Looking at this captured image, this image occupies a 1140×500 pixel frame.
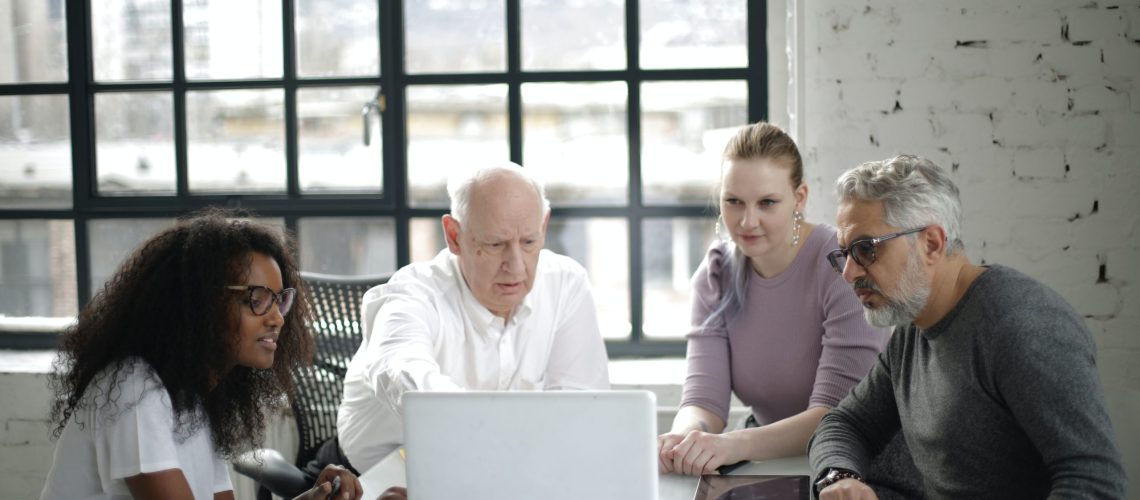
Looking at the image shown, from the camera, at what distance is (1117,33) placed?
2838mm

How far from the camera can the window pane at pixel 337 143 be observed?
11.2ft

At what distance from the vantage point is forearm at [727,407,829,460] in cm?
206

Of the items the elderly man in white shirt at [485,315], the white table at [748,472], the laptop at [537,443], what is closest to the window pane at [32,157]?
the elderly man in white shirt at [485,315]

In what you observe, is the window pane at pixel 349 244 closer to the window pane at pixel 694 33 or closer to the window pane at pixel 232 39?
the window pane at pixel 232 39

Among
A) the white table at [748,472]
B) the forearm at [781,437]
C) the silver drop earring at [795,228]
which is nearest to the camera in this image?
the white table at [748,472]

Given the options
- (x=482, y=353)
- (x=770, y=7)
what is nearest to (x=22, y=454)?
(x=482, y=353)

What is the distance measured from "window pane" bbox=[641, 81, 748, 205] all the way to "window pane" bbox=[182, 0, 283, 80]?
1.15m

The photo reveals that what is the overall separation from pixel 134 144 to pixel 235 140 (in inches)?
13.6

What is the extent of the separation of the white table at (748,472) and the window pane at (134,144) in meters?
2.23

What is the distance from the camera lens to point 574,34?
3.33 m

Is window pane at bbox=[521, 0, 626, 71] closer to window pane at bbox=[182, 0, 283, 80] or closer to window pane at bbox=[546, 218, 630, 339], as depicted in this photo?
window pane at bbox=[546, 218, 630, 339]

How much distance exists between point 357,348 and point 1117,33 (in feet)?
6.79

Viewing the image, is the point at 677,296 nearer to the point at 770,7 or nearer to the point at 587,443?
the point at 770,7

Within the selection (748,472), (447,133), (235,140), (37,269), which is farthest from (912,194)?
(37,269)
